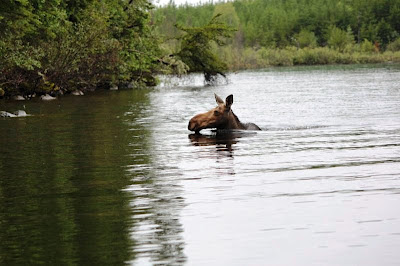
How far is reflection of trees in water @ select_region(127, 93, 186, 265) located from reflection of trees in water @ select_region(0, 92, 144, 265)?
131 mm

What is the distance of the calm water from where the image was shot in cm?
680

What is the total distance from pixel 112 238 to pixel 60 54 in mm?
35908

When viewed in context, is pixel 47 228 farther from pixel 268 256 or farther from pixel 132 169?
pixel 132 169

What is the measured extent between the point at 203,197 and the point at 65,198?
5.60ft

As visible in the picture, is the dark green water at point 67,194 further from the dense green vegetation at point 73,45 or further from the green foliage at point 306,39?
the green foliage at point 306,39

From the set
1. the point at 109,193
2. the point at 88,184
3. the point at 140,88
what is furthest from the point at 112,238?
the point at 140,88

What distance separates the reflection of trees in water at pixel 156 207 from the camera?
6.84 m

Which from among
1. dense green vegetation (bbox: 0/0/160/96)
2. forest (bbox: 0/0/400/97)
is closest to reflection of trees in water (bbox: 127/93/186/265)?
dense green vegetation (bbox: 0/0/160/96)

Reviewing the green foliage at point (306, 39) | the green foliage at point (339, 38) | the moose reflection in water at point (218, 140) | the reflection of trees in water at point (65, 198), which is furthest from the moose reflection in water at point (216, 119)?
the green foliage at point (306, 39)

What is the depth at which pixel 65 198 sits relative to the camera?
32.1 feet

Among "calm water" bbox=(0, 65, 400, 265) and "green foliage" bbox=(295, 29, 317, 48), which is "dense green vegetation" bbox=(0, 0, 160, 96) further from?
"green foliage" bbox=(295, 29, 317, 48)

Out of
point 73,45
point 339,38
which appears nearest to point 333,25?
point 339,38

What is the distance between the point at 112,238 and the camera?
7359 millimetres

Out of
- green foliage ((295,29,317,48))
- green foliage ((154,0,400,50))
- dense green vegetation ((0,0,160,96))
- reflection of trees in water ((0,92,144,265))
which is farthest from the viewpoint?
green foliage ((154,0,400,50))
